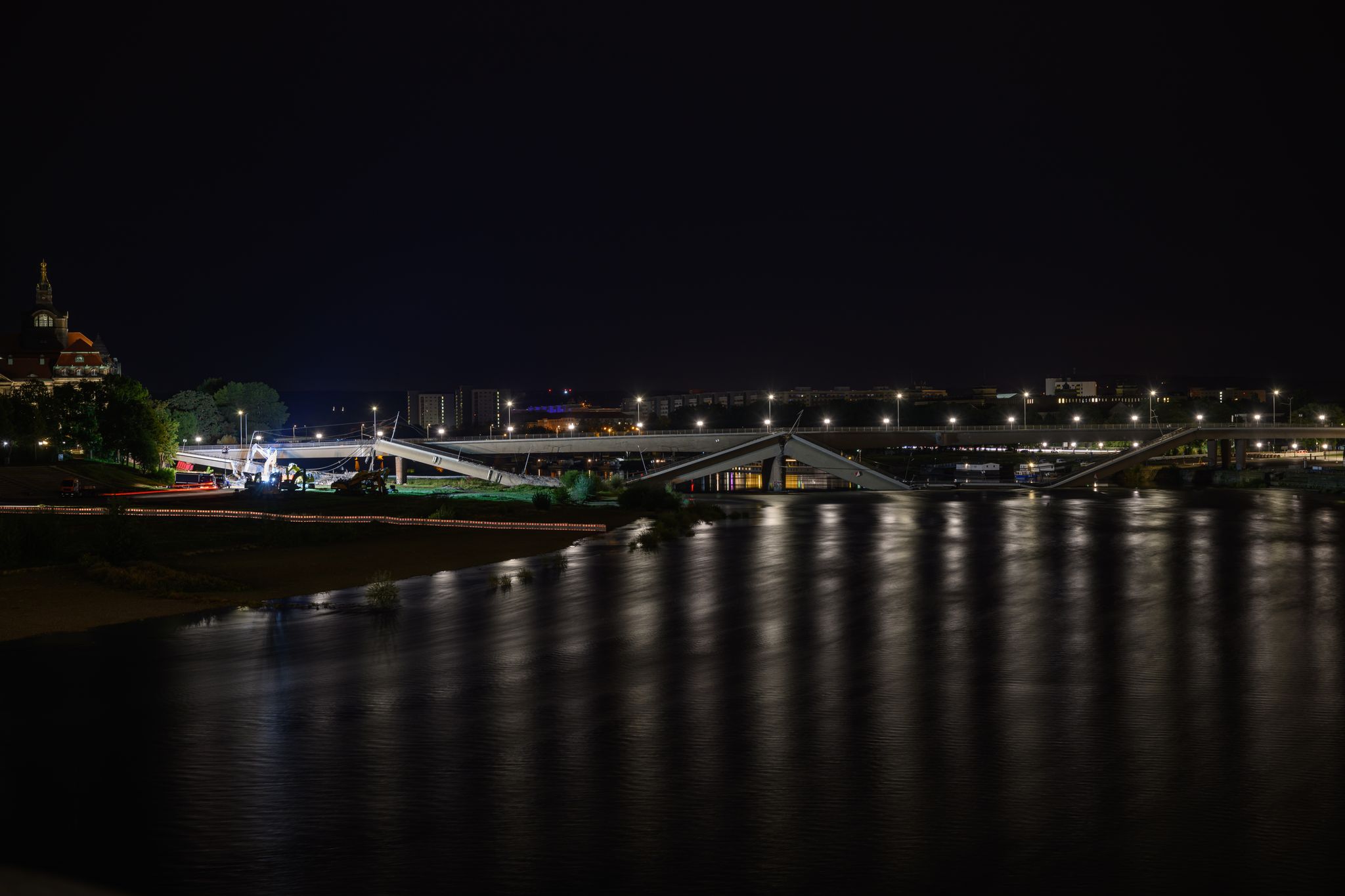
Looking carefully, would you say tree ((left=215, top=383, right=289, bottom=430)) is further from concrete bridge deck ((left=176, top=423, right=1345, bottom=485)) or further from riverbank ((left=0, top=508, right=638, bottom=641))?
riverbank ((left=0, top=508, right=638, bottom=641))

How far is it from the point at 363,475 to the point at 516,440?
27292 millimetres

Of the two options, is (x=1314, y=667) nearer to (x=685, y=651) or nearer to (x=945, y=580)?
(x=685, y=651)

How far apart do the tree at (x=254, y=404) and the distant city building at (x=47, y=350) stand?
59.1ft

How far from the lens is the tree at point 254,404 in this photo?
136750mm

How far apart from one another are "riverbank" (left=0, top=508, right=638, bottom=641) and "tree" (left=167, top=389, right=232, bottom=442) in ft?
300

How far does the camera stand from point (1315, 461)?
374 feet

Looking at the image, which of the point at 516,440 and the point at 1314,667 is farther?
the point at 516,440

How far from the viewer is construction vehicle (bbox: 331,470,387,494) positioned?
65000mm

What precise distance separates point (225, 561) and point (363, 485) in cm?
3630

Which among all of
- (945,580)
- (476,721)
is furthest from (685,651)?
(945,580)

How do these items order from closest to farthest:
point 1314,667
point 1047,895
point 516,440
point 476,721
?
1. point 1047,895
2. point 476,721
3. point 1314,667
4. point 516,440

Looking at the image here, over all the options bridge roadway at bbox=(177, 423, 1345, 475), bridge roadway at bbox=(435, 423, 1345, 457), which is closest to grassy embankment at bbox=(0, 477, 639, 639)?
bridge roadway at bbox=(177, 423, 1345, 475)

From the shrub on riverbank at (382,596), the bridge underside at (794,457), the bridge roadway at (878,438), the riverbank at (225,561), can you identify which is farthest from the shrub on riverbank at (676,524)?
the bridge roadway at (878,438)

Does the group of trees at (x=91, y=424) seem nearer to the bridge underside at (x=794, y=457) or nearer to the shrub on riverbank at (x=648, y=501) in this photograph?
the bridge underside at (x=794, y=457)
